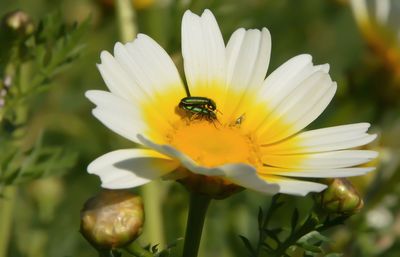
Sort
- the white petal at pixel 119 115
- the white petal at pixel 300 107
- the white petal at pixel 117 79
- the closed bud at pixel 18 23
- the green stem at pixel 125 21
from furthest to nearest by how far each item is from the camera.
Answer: the green stem at pixel 125 21 < the closed bud at pixel 18 23 < the white petal at pixel 300 107 < the white petal at pixel 117 79 < the white petal at pixel 119 115

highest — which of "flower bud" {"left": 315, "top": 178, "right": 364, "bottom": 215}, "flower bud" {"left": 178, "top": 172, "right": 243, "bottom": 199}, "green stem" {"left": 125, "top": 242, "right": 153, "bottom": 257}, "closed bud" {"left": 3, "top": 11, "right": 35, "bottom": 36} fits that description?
"closed bud" {"left": 3, "top": 11, "right": 35, "bottom": 36}

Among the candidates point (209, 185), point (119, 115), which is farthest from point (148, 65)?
point (209, 185)

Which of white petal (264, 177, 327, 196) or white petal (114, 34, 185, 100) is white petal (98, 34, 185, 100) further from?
white petal (264, 177, 327, 196)

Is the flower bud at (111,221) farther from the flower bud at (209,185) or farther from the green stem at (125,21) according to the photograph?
the green stem at (125,21)

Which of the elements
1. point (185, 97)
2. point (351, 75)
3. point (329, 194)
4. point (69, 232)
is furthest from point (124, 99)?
point (351, 75)

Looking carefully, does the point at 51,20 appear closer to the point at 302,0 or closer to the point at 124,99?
the point at 124,99

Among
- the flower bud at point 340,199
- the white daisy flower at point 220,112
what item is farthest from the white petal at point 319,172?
the flower bud at point 340,199

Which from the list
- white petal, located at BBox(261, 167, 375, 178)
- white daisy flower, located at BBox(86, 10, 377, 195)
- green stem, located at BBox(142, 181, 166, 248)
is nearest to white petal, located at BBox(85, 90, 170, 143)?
white daisy flower, located at BBox(86, 10, 377, 195)
